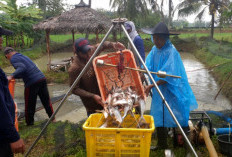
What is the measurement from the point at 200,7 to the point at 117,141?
22979 millimetres

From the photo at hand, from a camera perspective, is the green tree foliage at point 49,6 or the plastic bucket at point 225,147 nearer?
the plastic bucket at point 225,147

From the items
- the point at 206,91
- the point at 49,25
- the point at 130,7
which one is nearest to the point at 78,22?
the point at 49,25

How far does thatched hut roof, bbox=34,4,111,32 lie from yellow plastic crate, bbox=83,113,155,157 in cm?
954

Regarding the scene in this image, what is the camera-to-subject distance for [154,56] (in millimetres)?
3383

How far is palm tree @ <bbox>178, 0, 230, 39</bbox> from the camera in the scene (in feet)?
67.6

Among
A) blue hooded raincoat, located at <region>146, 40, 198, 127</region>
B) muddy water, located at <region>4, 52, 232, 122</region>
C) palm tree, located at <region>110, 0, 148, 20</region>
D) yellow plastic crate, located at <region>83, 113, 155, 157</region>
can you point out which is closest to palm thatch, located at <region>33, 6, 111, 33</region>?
muddy water, located at <region>4, 52, 232, 122</region>

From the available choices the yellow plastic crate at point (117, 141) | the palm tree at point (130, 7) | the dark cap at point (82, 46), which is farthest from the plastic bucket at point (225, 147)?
the palm tree at point (130, 7)

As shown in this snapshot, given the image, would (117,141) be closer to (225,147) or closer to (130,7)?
(225,147)

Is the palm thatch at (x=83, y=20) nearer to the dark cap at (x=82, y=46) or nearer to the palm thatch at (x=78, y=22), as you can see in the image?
the palm thatch at (x=78, y=22)

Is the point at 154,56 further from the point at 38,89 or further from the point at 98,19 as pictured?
the point at 98,19

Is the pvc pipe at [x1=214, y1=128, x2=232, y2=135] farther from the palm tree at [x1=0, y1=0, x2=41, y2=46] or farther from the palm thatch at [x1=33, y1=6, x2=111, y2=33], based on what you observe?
the palm tree at [x1=0, y1=0, x2=41, y2=46]

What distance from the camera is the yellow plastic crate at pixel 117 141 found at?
1934 mm

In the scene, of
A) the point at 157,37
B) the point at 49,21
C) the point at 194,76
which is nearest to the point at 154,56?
the point at 157,37

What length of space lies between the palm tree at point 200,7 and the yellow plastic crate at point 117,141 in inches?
819
